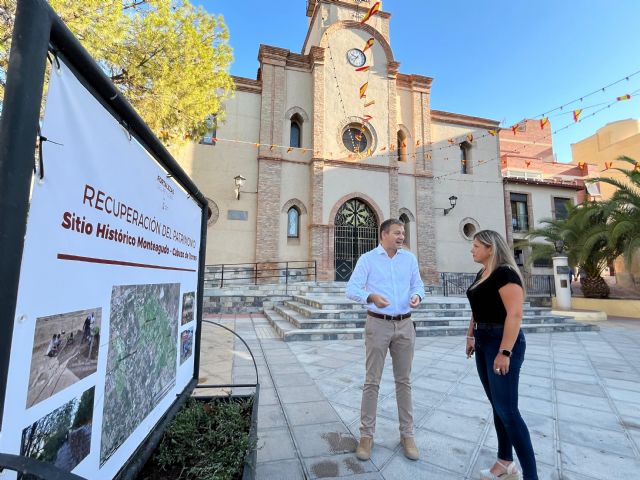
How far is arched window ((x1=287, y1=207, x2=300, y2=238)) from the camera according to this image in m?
14.3

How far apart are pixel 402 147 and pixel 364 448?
52.3 feet

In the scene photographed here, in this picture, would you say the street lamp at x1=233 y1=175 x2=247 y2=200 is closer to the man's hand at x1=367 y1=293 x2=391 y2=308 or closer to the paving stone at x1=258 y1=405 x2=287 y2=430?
the paving stone at x1=258 y1=405 x2=287 y2=430

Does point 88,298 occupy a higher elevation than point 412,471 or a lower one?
higher

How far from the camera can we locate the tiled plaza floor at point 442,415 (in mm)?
2373

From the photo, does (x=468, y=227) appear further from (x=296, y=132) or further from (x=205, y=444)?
(x=205, y=444)

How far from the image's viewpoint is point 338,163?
14883 mm

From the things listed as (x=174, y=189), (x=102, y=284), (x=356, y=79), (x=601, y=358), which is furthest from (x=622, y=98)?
(x=102, y=284)

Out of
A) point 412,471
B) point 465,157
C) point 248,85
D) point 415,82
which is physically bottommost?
point 412,471

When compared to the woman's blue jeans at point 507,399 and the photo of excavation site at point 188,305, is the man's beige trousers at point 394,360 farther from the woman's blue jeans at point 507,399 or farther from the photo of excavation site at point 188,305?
the photo of excavation site at point 188,305

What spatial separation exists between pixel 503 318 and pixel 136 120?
2382 millimetres

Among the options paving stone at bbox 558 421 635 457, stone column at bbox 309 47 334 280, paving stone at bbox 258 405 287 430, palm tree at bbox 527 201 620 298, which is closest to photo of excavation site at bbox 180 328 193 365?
paving stone at bbox 258 405 287 430

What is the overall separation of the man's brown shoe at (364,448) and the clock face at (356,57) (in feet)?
54.6

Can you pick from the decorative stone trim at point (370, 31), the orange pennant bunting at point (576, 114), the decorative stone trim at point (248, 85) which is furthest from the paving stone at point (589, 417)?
the decorative stone trim at point (370, 31)

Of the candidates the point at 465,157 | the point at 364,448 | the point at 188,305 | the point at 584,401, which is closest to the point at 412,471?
the point at 364,448
